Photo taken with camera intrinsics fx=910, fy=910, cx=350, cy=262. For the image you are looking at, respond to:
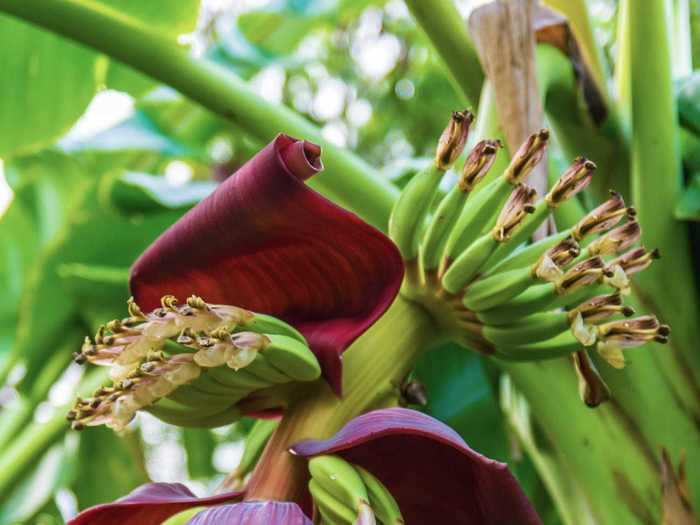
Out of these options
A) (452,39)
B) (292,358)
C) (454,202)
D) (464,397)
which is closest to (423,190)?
(454,202)

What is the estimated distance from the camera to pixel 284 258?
46 cm

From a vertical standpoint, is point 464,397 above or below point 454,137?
below

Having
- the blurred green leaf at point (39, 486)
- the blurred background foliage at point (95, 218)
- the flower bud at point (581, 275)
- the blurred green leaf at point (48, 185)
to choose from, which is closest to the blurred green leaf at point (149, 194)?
the blurred background foliage at point (95, 218)

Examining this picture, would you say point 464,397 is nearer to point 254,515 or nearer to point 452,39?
point 452,39

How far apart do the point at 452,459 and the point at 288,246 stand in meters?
0.13

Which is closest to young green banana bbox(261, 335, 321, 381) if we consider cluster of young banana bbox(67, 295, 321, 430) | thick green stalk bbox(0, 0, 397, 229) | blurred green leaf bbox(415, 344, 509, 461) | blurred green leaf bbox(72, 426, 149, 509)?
cluster of young banana bbox(67, 295, 321, 430)

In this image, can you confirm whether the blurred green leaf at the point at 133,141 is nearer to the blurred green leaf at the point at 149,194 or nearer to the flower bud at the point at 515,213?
the blurred green leaf at the point at 149,194

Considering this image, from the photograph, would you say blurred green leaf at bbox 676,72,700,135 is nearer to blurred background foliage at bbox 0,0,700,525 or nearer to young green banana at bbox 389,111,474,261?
blurred background foliage at bbox 0,0,700,525

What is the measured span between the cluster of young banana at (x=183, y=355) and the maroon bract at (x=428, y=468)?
0.15 ft

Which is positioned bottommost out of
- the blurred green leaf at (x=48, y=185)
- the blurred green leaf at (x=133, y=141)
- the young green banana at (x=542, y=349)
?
the blurred green leaf at (x=48, y=185)

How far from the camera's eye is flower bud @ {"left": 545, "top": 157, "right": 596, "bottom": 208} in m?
0.46

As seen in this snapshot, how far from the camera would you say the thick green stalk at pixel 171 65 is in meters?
0.71

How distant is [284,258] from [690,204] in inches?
13.1

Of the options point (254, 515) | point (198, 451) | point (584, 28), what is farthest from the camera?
point (198, 451)
